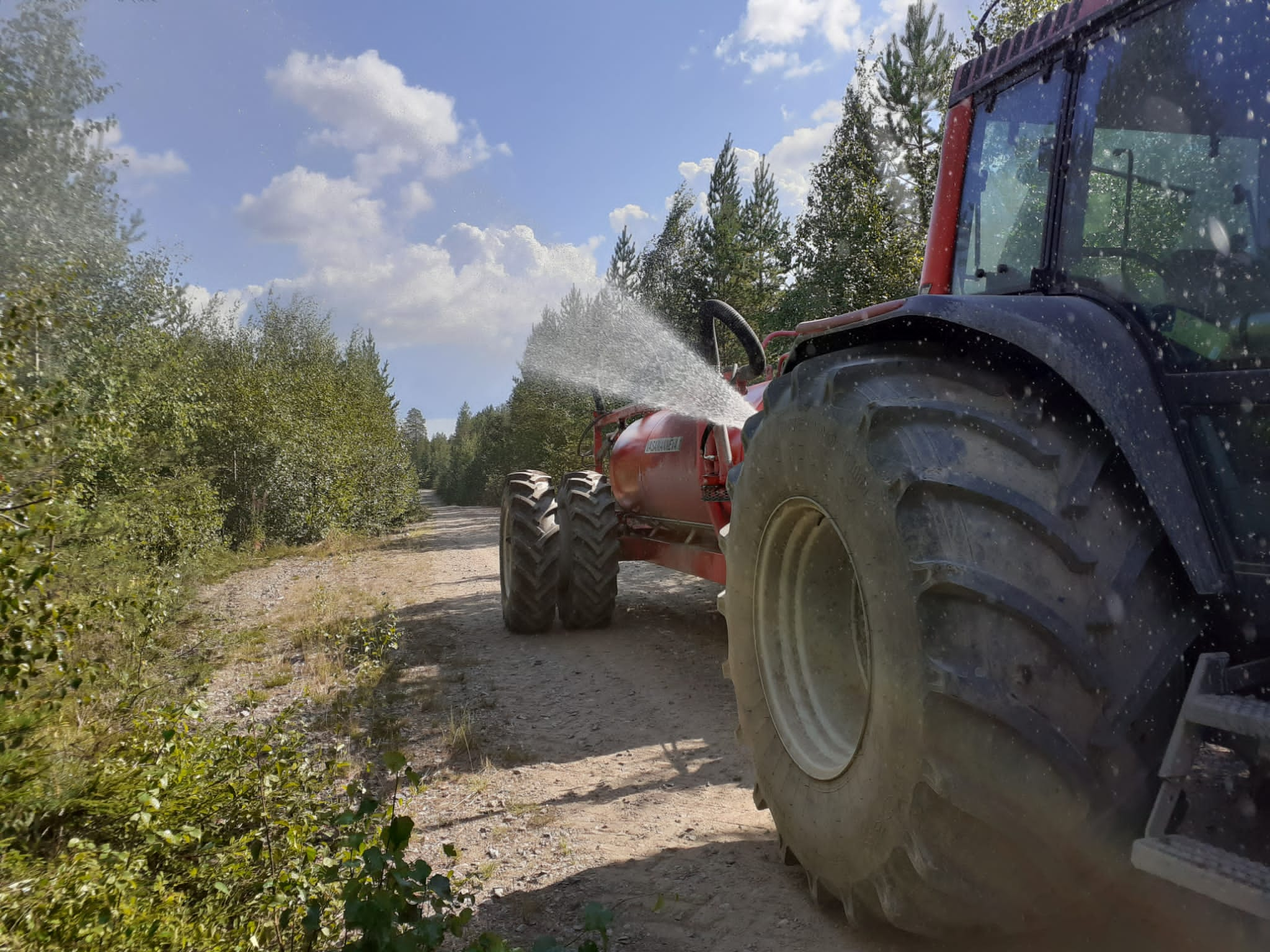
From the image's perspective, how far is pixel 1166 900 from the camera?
1.79 metres

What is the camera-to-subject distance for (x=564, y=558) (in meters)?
7.23

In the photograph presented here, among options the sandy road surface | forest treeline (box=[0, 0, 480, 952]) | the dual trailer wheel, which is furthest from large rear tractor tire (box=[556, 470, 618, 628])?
forest treeline (box=[0, 0, 480, 952])

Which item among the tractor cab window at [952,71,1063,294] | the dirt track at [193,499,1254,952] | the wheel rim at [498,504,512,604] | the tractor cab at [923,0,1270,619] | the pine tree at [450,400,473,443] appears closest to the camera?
the tractor cab at [923,0,1270,619]

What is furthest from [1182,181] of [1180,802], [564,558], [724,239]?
[724,239]

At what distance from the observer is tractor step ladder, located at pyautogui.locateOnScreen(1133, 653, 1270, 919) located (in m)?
1.37

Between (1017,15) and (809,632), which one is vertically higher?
(1017,15)

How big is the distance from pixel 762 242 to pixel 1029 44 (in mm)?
29757

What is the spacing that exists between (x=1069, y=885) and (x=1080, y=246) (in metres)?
1.57

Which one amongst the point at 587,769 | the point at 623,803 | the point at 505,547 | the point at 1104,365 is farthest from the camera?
the point at 505,547

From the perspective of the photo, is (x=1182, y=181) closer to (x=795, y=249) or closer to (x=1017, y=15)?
(x=1017, y=15)

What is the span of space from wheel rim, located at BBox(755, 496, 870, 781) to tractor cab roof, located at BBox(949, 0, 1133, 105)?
A: 1.54m

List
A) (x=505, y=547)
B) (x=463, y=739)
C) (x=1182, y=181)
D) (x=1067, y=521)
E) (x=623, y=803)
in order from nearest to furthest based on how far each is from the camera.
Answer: (x=1067, y=521), (x=1182, y=181), (x=623, y=803), (x=463, y=739), (x=505, y=547)

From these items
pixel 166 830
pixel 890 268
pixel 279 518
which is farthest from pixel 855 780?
pixel 279 518

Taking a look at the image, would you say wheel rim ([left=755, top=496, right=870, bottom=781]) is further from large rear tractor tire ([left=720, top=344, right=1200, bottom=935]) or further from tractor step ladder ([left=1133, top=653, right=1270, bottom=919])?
tractor step ladder ([left=1133, top=653, right=1270, bottom=919])
